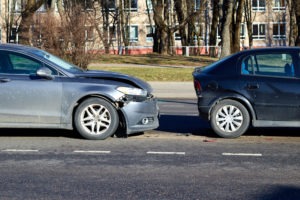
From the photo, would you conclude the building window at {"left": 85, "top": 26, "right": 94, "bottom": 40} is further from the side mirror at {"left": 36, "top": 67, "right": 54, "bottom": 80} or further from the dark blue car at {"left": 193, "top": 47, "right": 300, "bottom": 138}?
the side mirror at {"left": 36, "top": 67, "right": 54, "bottom": 80}

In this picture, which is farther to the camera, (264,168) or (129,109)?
(129,109)

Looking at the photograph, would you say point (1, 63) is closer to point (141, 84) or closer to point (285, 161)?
point (141, 84)

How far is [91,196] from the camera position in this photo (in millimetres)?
6891

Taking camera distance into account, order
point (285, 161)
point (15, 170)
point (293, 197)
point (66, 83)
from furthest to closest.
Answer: point (66, 83)
point (285, 161)
point (15, 170)
point (293, 197)

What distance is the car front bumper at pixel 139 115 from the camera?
10.6m

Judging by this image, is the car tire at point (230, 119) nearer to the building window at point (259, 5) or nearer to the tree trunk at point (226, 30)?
the tree trunk at point (226, 30)

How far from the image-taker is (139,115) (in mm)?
10625

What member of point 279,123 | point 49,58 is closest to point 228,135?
point 279,123

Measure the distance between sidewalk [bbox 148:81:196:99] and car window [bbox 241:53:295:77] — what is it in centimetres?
951

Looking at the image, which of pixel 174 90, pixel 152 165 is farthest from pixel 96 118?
pixel 174 90

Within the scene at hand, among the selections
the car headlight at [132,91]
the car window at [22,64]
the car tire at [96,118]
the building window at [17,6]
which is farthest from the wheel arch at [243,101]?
the building window at [17,6]

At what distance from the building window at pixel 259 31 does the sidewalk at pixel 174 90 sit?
50.6 meters

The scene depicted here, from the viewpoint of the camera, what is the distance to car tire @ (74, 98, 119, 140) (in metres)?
10.5

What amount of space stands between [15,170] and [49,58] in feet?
10.3
